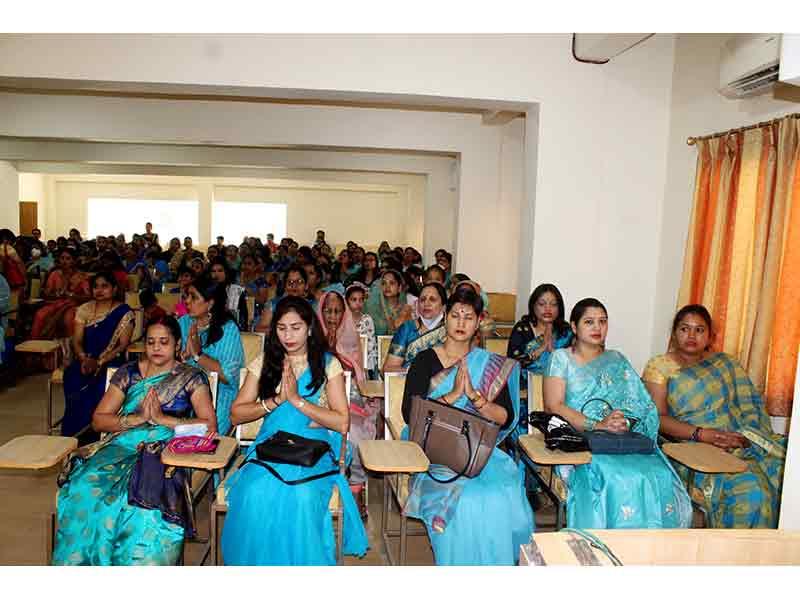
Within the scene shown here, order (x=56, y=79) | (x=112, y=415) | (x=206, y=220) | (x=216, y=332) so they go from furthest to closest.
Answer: (x=206, y=220)
(x=56, y=79)
(x=216, y=332)
(x=112, y=415)

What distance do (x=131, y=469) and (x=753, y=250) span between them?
341cm

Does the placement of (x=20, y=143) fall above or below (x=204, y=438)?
above

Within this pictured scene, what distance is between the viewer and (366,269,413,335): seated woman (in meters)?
6.16

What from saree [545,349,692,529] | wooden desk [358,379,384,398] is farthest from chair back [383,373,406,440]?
saree [545,349,692,529]

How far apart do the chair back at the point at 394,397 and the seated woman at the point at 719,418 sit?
134 centimetres

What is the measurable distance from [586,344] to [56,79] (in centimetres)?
394

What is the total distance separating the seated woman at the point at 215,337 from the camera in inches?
176

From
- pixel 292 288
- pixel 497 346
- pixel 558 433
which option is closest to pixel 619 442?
pixel 558 433

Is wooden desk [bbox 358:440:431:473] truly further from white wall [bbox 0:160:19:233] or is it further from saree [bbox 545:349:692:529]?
white wall [bbox 0:160:19:233]

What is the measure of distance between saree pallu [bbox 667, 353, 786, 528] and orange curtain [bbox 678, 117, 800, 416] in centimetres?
22

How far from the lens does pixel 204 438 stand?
2.98m

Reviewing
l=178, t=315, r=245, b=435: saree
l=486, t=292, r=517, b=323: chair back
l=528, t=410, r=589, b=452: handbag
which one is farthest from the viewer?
l=486, t=292, r=517, b=323: chair back

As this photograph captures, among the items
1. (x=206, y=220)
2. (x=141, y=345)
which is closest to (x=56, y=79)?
(x=141, y=345)
